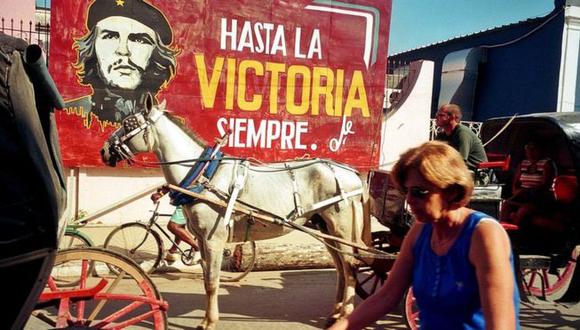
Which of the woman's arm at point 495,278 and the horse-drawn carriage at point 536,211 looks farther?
the horse-drawn carriage at point 536,211

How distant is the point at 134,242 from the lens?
6984 mm

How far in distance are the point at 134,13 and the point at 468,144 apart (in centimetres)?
585

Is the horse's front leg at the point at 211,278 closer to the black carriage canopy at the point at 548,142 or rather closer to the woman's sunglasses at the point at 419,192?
the woman's sunglasses at the point at 419,192

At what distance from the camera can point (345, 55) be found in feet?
33.5

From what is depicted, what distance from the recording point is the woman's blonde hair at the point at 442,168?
2.06 m

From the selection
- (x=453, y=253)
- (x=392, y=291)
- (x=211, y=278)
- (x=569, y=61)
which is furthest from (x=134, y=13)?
(x=569, y=61)

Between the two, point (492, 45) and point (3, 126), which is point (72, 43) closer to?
point (3, 126)

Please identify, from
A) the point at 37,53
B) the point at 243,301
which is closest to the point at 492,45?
the point at 243,301

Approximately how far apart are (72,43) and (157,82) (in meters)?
1.44

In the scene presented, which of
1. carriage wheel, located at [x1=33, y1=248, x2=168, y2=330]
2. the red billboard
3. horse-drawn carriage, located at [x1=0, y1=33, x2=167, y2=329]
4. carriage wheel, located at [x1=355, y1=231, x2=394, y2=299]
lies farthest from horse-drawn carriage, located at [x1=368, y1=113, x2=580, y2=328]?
the red billboard

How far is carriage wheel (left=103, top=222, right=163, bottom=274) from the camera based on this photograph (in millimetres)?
6828

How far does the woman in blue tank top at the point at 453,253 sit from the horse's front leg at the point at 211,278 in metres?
2.65

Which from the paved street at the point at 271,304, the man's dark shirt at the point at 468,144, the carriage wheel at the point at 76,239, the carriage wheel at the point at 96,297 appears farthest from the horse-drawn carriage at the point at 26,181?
the man's dark shirt at the point at 468,144

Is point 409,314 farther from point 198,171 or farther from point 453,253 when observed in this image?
point 453,253
